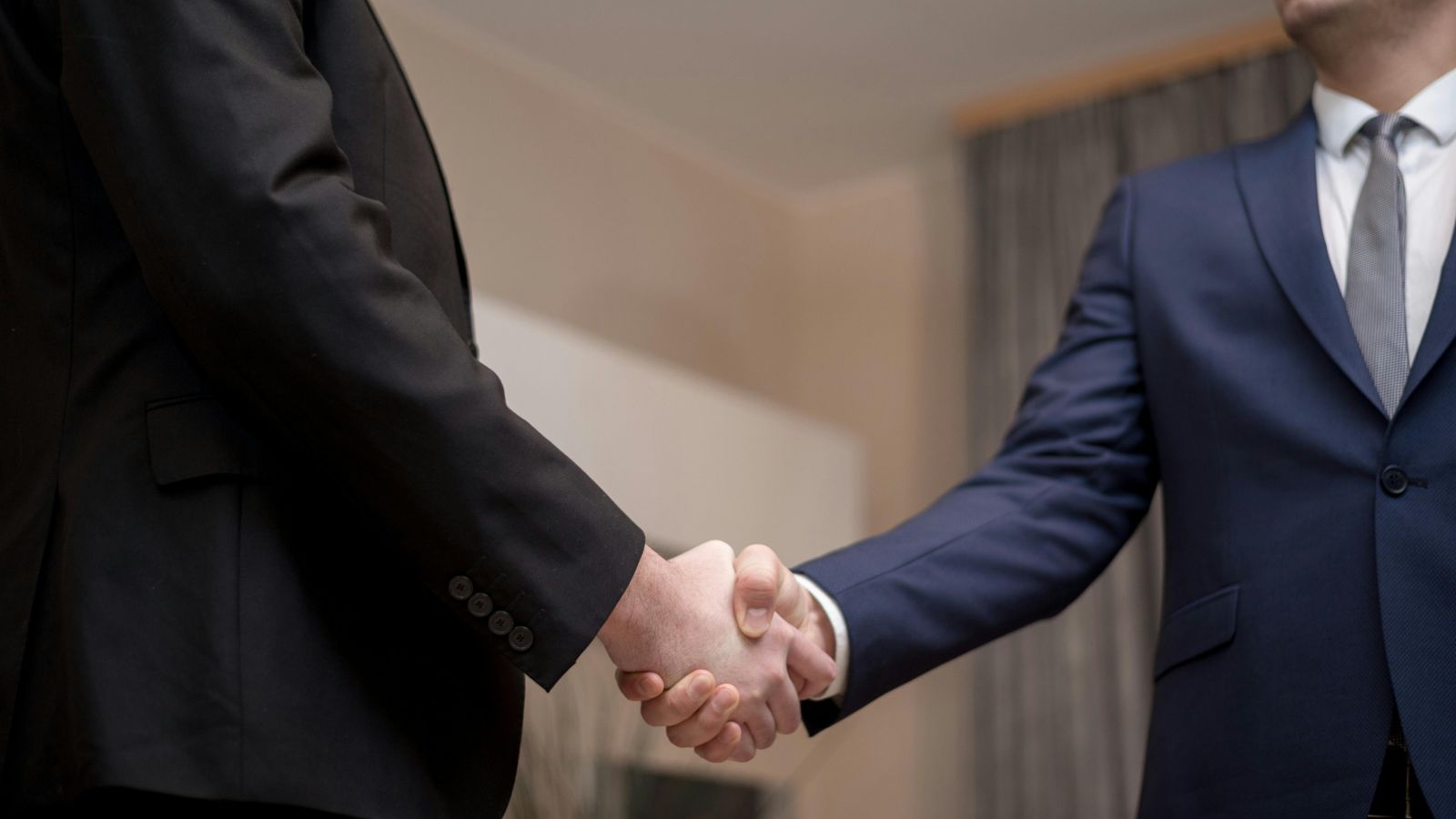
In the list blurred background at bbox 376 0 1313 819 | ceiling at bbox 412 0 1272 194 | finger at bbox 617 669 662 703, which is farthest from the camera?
ceiling at bbox 412 0 1272 194

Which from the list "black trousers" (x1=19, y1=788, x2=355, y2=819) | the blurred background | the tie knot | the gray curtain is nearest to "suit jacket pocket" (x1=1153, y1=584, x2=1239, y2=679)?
the tie knot

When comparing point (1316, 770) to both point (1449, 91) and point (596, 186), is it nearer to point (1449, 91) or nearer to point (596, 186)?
point (1449, 91)

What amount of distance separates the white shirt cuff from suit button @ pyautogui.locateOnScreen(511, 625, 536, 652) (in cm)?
58

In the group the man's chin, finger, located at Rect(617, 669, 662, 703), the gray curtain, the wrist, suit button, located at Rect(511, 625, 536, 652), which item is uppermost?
the man's chin

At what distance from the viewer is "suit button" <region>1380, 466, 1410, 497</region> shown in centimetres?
141

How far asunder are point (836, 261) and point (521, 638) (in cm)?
361

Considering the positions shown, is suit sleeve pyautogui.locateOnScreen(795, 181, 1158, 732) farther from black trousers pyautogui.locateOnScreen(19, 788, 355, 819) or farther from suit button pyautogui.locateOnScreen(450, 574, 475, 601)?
black trousers pyautogui.locateOnScreen(19, 788, 355, 819)

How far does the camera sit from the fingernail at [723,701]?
1457mm

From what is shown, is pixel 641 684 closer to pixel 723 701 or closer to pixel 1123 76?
pixel 723 701

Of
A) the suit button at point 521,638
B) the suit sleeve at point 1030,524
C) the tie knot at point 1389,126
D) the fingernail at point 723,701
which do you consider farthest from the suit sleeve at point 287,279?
the tie knot at point 1389,126

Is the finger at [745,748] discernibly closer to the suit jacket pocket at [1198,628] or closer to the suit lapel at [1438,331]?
the suit jacket pocket at [1198,628]

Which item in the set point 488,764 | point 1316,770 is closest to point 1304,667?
point 1316,770

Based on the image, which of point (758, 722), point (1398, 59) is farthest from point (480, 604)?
point (1398, 59)

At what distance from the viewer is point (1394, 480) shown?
1.41 meters
